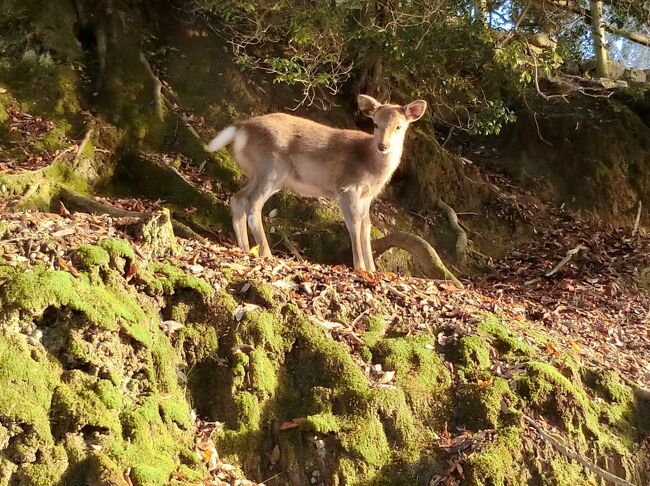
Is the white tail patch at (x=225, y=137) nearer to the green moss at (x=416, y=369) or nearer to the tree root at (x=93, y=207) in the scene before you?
the tree root at (x=93, y=207)

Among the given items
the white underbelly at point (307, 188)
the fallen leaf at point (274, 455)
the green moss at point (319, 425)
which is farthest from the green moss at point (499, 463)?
the white underbelly at point (307, 188)

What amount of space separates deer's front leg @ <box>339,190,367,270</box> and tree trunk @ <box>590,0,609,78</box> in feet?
16.9

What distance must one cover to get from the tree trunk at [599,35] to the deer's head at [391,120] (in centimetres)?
398

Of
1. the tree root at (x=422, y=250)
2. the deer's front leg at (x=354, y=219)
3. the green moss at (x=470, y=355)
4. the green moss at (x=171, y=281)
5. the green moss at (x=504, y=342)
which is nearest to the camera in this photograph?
the green moss at (x=171, y=281)

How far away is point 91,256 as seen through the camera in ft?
16.6

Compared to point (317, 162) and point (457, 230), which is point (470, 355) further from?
point (457, 230)

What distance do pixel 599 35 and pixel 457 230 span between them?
388 cm

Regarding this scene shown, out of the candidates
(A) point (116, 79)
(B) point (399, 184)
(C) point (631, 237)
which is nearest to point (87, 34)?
(A) point (116, 79)

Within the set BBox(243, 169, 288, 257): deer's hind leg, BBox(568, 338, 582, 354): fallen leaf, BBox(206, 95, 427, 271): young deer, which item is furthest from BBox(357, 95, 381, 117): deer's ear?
BBox(568, 338, 582, 354): fallen leaf

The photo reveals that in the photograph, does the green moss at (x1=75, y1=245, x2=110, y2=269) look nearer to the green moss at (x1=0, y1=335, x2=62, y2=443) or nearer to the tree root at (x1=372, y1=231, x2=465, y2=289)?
the green moss at (x1=0, y1=335, x2=62, y2=443)

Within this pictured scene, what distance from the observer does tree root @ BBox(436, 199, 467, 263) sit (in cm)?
1144

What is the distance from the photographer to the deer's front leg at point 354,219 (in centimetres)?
870

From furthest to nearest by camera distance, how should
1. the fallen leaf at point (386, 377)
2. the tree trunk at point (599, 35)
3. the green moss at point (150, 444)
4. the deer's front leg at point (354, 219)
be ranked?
1. the tree trunk at point (599, 35)
2. the deer's front leg at point (354, 219)
3. the fallen leaf at point (386, 377)
4. the green moss at point (150, 444)

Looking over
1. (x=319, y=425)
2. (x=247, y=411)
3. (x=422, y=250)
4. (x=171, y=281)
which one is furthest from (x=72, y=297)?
(x=422, y=250)
